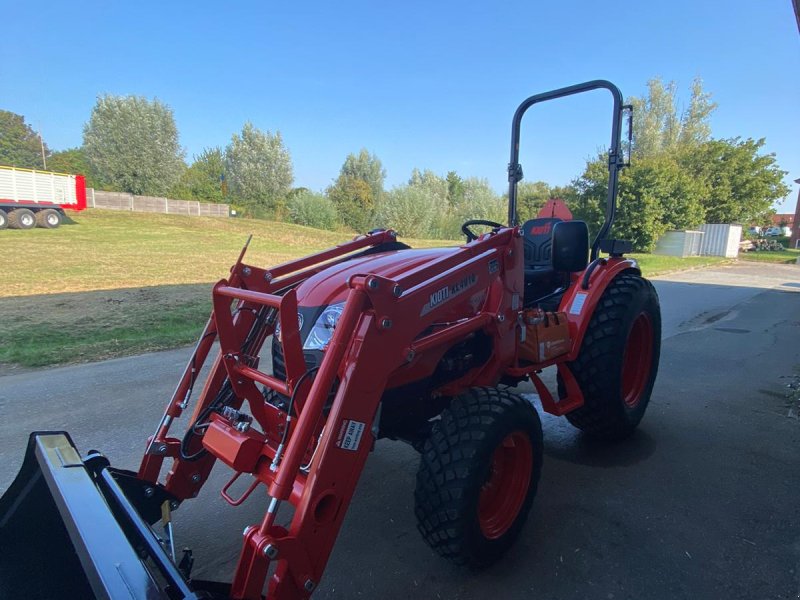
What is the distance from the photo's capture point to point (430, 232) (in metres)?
37.9

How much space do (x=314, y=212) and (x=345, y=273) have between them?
37769 mm

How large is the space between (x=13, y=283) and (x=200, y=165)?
48.7 meters

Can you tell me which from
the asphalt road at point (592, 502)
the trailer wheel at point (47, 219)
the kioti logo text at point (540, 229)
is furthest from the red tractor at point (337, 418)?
the trailer wheel at point (47, 219)

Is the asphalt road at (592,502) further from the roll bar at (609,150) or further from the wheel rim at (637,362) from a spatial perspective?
the roll bar at (609,150)

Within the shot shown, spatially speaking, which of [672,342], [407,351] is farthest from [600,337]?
[672,342]

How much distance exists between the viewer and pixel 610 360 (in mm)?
3336

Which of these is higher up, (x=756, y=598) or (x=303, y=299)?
(x=303, y=299)

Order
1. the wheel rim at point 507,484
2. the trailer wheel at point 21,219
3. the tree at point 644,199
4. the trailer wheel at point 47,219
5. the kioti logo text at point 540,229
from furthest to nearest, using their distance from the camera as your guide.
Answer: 1. the trailer wheel at point 47,219
2. the trailer wheel at point 21,219
3. the tree at point 644,199
4. the kioti logo text at point 540,229
5. the wheel rim at point 507,484

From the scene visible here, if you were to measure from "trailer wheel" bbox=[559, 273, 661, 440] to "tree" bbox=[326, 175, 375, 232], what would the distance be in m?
39.8

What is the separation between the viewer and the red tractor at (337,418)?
168 cm

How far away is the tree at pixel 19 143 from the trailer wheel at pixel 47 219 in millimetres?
48199

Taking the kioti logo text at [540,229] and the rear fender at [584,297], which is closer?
the rear fender at [584,297]

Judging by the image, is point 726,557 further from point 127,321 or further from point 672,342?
point 127,321

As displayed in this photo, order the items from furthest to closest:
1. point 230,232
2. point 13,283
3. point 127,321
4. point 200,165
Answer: point 200,165, point 230,232, point 13,283, point 127,321
